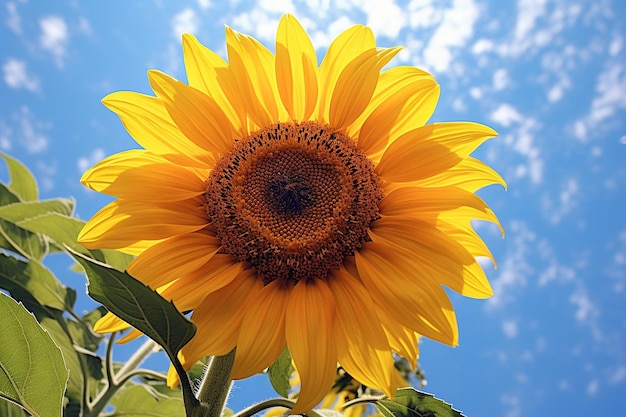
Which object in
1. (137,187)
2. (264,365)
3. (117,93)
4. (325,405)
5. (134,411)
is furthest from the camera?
(325,405)

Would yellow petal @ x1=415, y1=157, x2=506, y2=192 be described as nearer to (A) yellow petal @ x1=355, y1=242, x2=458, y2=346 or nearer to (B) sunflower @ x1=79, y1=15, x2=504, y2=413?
(B) sunflower @ x1=79, y1=15, x2=504, y2=413

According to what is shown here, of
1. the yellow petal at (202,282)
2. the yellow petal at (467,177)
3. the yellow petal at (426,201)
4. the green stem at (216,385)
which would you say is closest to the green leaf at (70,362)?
the yellow petal at (202,282)

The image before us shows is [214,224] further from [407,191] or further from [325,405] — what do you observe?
[325,405]

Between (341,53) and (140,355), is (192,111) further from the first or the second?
(140,355)

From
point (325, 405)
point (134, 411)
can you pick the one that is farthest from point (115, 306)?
point (325, 405)

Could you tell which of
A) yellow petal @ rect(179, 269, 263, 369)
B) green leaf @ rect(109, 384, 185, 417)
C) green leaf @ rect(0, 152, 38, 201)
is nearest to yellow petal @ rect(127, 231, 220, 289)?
yellow petal @ rect(179, 269, 263, 369)

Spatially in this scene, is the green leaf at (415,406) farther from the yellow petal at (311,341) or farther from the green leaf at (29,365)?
the green leaf at (29,365)
